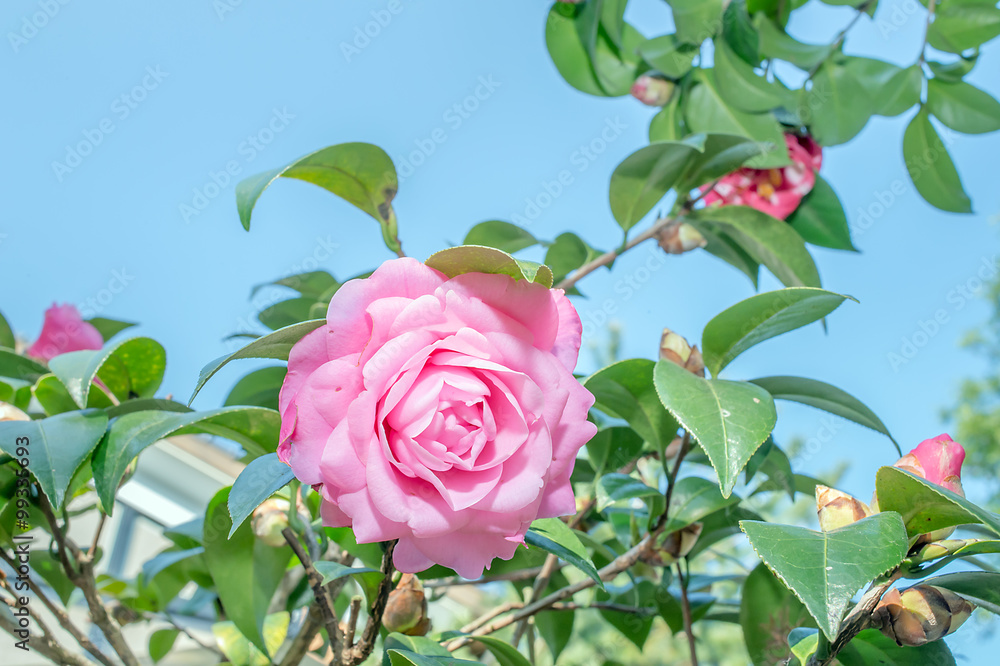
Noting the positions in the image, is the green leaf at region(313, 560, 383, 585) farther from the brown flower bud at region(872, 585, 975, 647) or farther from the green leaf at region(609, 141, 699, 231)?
the green leaf at region(609, 141, 699, 231)

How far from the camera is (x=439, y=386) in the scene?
1.28ft

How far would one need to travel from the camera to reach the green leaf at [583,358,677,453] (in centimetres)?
62

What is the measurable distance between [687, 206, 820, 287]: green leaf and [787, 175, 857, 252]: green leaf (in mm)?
192

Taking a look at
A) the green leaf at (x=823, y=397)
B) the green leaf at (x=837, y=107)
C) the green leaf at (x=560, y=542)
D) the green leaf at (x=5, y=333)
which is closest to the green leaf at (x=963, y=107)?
the green leaf at (x=837, y=107)

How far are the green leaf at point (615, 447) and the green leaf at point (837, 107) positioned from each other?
60 cm

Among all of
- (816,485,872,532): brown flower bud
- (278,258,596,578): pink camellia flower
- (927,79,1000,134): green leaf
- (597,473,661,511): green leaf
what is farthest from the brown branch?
(927,79,1000,134): green leaf

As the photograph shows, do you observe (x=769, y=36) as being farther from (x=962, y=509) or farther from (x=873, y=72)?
(x=962, y=509)

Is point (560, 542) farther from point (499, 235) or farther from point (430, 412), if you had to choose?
point (499, 235)

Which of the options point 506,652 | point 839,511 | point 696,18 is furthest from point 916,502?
point 696,18

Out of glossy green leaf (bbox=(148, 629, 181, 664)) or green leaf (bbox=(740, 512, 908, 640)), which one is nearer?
green leaf (bbox=(740, 512, 908, 640))

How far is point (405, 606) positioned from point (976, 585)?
0.45 meters

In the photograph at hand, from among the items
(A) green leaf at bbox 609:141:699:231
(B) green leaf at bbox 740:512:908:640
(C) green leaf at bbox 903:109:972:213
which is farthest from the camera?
(C) green leaf at bbox 903:109:972:213

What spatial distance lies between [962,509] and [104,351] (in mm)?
706

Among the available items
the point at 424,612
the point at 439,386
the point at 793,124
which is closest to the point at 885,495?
the point at 439,386
